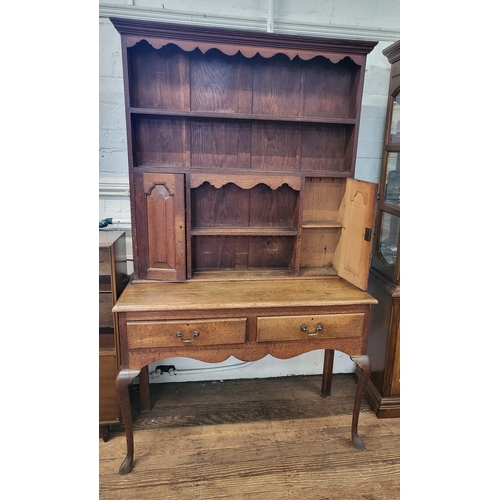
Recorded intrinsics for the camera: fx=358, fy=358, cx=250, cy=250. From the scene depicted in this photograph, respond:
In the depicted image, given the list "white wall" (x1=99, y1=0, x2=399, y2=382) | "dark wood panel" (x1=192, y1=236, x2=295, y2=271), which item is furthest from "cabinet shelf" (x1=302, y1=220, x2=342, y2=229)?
"white wall" (x1=99, y1=0, x2=399, y2=382)

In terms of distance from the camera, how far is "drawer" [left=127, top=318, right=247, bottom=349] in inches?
62.5

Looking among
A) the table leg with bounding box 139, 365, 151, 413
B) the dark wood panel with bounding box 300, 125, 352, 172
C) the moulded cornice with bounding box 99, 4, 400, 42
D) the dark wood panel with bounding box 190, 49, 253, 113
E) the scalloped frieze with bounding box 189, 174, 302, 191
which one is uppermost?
the moulded cornice with bounding box 99, 4, 400, 42

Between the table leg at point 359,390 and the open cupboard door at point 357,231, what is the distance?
1.16 ft

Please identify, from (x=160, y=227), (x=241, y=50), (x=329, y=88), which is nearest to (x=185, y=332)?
(x=160, y=227)

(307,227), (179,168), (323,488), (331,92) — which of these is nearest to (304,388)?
(323,488)

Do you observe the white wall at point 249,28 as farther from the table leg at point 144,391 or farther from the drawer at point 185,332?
the drawer at point 185,332

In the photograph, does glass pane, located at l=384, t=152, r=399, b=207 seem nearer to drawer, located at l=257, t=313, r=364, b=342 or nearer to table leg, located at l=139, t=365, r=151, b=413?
drawer, located at l=257, t=313, r=364, b=342

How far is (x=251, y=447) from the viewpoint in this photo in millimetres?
1861

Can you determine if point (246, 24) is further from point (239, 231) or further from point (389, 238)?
point (389, 238)

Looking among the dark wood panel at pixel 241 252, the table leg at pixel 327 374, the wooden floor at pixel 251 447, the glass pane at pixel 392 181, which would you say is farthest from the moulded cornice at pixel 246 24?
the wooden floor at pixel 251 447

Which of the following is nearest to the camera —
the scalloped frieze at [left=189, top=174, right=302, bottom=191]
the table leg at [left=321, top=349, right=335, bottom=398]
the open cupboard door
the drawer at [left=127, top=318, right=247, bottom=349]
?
the drawer at [left=127, top=318, right=247, bottom=349]

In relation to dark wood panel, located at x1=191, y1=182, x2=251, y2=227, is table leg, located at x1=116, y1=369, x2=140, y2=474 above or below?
below

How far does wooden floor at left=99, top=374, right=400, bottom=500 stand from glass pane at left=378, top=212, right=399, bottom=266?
3.04 feet

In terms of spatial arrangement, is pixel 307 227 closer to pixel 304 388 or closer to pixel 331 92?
pixel 331 92
